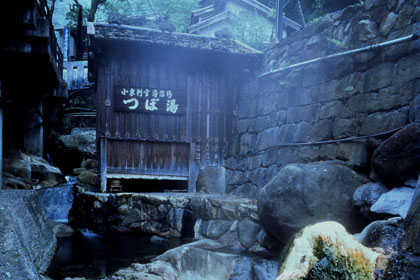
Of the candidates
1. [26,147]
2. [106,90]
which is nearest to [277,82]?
[106,90]

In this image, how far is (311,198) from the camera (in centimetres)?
522

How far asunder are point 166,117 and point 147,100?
0.77m

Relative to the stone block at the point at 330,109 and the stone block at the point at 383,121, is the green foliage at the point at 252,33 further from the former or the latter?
the stone block at the point at 383,121

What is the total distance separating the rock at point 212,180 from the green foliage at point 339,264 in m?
7.09

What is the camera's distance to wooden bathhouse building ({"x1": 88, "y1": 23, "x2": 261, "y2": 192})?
9.84 metres

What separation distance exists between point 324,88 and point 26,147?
12449mm

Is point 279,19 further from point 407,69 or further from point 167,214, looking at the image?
point 167,214

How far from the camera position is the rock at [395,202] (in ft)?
14.0

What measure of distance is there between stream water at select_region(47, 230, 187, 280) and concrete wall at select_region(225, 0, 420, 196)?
3228 millimetres

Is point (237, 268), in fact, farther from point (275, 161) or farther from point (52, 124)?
point (52, 124)

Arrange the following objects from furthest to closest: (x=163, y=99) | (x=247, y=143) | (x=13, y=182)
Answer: (x=13, y=182) → (x=163, y=99) → (x=247, y=143)

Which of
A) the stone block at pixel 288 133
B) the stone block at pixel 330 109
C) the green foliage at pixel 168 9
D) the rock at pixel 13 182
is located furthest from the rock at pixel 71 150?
the stone block at pixel 330 109

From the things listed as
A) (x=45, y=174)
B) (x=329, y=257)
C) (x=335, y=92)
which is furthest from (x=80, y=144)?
(x=329, y=257)

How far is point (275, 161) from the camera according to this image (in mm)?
8398
